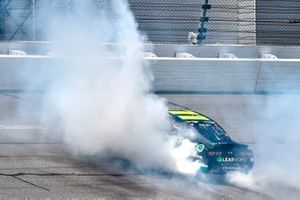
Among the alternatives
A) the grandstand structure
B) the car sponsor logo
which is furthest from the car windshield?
the grandstand structure

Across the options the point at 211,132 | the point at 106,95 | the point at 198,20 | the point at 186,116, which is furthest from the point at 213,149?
the point at 198,20

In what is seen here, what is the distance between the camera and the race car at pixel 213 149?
11.6 m

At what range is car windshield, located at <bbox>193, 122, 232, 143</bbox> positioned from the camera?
12.1 meters

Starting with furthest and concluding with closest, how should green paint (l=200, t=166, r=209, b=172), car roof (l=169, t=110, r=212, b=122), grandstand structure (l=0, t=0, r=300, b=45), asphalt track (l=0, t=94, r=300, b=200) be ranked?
grandstand structure (l=0, t=0, r=300, b=45), car roof (l=169, t=110, r=212, b=122), green paint (l=200, t=166, r=209, b=172), asphalt track (l=0, t=94, r=300, b=200)

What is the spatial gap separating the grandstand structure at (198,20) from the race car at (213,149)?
523 cm

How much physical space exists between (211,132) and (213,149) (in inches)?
27.0

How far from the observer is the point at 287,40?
79.5 feet

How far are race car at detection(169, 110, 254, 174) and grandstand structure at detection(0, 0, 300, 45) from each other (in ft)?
17.2

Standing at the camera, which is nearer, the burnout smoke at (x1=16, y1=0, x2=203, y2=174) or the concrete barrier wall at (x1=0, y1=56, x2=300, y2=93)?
the burnout smoke at (x1=16, y1=0, x2=203, y2=174)

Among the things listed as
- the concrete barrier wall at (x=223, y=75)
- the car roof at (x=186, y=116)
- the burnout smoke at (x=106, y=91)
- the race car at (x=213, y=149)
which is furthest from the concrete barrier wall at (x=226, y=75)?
the race car at (x=213, y=149)

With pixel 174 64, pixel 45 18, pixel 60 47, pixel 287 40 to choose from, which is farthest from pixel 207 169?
pixel 287 40

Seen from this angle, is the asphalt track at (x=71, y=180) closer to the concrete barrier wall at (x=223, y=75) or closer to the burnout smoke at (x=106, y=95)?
the burnout smoke at (x=106, y=95)

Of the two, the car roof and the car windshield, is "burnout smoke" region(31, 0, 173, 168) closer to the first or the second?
the car roof

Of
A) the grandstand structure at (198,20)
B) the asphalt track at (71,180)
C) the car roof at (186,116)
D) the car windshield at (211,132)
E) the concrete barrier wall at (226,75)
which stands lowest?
the asphalt track at (71,180)
